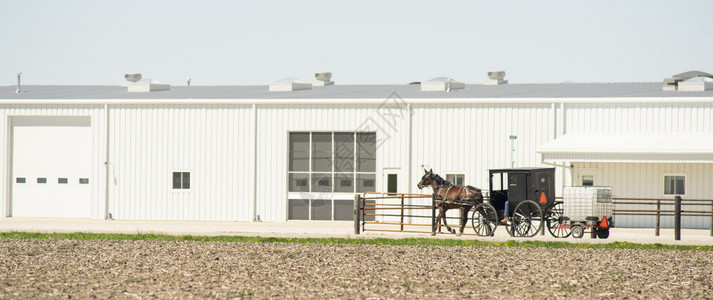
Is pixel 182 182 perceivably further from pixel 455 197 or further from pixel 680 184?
pixel 680 184

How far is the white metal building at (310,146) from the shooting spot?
26234 mm

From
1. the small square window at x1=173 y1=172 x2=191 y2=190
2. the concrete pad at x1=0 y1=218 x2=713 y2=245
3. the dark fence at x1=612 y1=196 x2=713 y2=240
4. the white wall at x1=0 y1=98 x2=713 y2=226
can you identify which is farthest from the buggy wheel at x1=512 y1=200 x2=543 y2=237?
the small square window at x1=173 y1=172 x2=191 y2=190

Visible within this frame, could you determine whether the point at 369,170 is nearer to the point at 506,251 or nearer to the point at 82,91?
the point at 506,251

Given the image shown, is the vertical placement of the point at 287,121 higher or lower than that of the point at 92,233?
higher

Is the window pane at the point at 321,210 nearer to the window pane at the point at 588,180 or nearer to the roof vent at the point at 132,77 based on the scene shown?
the window pane at the point at 588,180

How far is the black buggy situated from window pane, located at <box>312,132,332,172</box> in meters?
8.10

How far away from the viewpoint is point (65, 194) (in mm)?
30219

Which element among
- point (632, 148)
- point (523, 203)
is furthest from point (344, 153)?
point (523, 203)

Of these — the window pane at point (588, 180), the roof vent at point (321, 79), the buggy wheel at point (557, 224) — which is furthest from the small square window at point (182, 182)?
the buggy wheel at point (557, 224)

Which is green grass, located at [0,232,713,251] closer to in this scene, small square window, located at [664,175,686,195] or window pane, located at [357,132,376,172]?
small square window, located at [664,175,686,195]

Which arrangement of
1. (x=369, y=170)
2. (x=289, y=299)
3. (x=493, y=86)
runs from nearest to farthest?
1. (x=289, y=299)
2. (x=369, y=170)
3. (x=493, y=86)

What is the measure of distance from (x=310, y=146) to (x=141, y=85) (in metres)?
9.04

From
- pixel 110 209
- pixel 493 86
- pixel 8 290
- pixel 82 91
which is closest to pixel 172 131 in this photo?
pixel 110 209

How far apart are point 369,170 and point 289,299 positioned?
1694 centimetres
